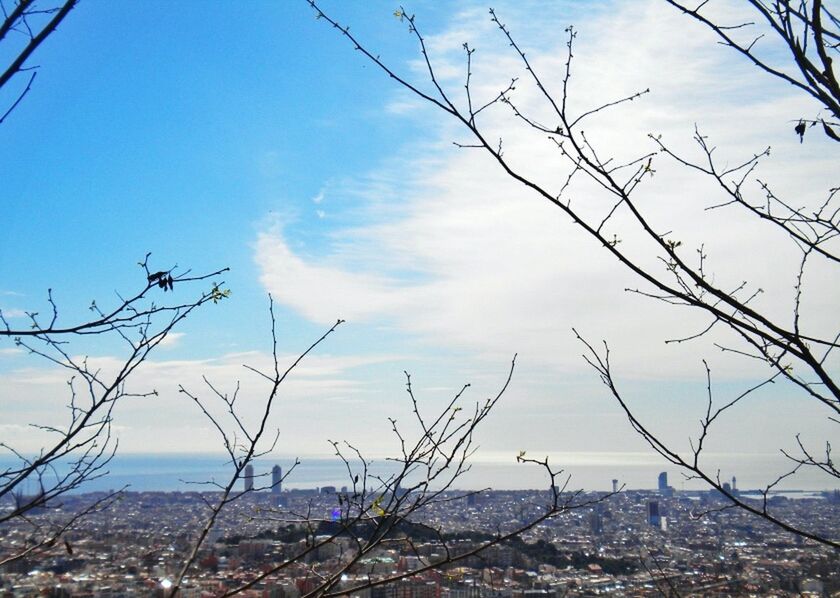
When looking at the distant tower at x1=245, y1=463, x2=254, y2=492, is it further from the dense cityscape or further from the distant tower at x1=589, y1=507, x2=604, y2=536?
the distant tower at x1=589, y1=507, x2=604, y2=536

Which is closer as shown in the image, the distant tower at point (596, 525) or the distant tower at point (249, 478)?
the distant tower at point (249, 478)

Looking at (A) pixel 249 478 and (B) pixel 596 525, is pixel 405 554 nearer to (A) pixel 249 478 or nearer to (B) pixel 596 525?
(A) pixel 249 478

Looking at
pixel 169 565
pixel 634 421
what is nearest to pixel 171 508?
pixel 169 565

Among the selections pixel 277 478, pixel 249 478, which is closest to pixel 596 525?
pixel 277 478

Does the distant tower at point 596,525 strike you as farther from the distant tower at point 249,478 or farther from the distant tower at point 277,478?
the distant tower at point 249,478

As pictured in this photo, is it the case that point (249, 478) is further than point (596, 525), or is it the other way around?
point (596, 525)

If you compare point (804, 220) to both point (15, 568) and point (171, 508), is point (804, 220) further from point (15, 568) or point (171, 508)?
point (171, 508)

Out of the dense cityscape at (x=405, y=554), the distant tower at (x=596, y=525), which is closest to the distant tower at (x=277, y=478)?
the dense cityscape at (x=405, y=554)

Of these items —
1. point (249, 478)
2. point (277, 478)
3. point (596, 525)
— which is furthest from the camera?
point (596, 525)
